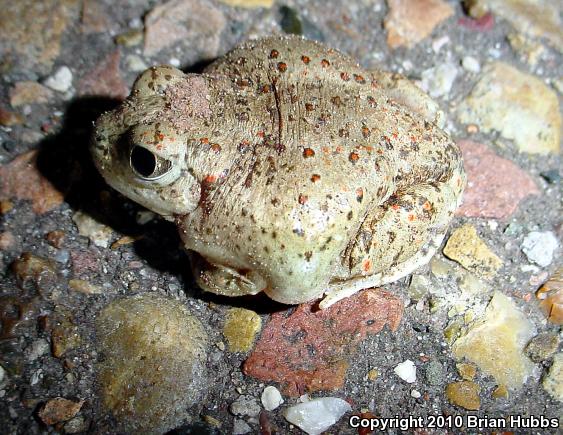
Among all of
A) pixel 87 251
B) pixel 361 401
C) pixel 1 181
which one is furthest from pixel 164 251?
pixel 361 401

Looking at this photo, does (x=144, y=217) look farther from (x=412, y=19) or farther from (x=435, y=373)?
(x=412, y=19)

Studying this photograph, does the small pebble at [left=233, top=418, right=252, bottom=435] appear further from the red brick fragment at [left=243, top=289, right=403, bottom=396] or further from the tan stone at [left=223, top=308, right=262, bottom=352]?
the tan stone at [left=223, top=308, right=262, bottom=352]

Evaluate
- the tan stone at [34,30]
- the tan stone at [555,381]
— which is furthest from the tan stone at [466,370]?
the tan stone at [34,30]

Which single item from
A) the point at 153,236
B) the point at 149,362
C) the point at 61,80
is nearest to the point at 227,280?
the point at 149,362

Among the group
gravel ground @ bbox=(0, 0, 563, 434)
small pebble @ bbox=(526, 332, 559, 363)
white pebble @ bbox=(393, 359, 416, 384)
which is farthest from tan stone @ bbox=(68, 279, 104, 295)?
small pebble @ bbox=(526, 332, 559, 363)

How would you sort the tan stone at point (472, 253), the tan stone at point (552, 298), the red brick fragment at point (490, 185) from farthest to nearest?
the red brick fragment at point (490, 185) < the tan stone at point (472, 253) < the tan stone at point (552, 298)

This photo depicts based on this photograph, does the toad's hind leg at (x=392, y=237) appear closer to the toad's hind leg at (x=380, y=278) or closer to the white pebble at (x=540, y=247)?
the toad's hind leg at (x=380, y=278)

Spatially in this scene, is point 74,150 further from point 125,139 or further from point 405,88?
point 405,88
